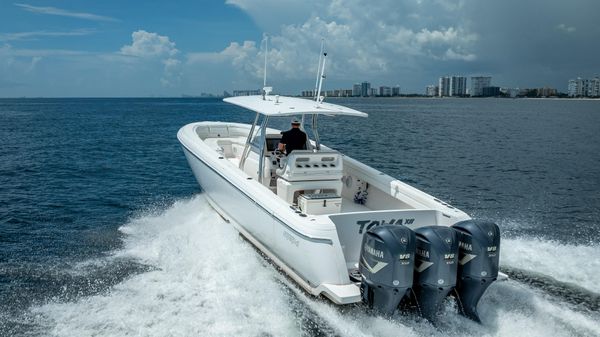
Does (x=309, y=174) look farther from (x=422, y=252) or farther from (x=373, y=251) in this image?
(x=422, y=252)

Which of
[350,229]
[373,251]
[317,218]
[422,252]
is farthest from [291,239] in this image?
[422,252]

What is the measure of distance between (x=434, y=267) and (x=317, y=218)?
55.5 inches

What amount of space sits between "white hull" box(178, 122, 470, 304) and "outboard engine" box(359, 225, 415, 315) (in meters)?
0.26

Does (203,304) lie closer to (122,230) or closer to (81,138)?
(122,230)

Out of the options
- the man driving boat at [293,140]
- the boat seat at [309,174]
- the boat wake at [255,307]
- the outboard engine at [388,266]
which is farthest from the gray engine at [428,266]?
the man driving boat at [293,140]

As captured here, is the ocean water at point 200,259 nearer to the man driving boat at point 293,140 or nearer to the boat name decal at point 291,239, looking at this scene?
the boat name decal at point 291,239

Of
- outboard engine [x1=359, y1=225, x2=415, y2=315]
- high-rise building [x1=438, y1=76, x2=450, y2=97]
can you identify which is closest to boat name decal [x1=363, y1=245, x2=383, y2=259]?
outboard engine [x1=359, y1=225, x2=415, y2=315]

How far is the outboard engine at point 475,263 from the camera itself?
5.68 metres

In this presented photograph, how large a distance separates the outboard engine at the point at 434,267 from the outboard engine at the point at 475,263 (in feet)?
0.68

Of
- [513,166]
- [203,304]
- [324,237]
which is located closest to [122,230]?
[203,304]

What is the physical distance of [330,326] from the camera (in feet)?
18.8

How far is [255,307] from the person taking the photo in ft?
20.2

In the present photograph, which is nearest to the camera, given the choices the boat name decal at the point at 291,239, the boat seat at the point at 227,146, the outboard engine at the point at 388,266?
the outboard engine at the point at 388,266

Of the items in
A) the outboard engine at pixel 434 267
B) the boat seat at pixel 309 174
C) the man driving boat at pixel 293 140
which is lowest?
the outboard engine at pixel 434 267
